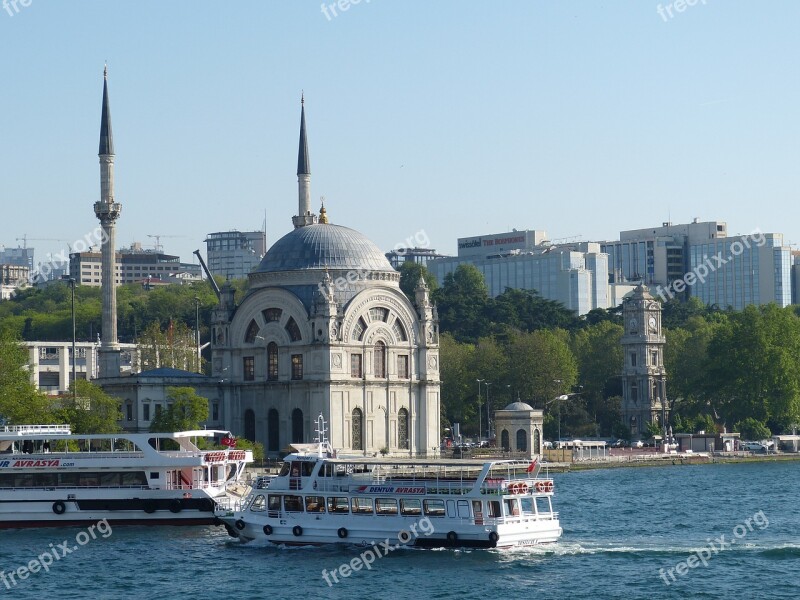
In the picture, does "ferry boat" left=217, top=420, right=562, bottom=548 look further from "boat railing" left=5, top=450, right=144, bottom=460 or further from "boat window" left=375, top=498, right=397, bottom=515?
"boat railing" left=5, top=450, right=144, bottom=460

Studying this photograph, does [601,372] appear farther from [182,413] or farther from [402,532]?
[402,532]

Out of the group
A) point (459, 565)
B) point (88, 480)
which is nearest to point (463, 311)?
point (88, 480)

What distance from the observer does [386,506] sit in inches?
2345

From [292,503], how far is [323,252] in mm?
47287

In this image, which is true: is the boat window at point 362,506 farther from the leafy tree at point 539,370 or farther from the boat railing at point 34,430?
the leafy tree at point 539,370

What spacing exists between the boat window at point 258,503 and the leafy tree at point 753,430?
75556 millimetres

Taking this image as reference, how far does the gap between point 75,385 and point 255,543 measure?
124 feet

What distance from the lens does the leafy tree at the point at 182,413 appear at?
316 ft

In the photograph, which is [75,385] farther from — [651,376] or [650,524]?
[651,376]

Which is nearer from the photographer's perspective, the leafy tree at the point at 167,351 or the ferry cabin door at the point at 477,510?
the ferry cabin door at the point at 477,510

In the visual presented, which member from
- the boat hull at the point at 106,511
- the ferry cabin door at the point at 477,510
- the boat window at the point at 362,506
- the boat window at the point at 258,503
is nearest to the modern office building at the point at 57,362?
the boat hull at the point at 106,511

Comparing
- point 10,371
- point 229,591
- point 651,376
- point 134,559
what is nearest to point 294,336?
point 10,371

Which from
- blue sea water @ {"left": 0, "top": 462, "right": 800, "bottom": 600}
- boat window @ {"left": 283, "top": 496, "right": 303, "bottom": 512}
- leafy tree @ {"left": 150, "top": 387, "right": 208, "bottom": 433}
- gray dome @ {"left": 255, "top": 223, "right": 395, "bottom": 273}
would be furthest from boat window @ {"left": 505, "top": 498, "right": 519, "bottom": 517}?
gray dome @ {"left": 255, "top": 223, "right": 395, "bottom": 273}

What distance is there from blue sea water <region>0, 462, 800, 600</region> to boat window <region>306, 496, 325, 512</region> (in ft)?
5.64
